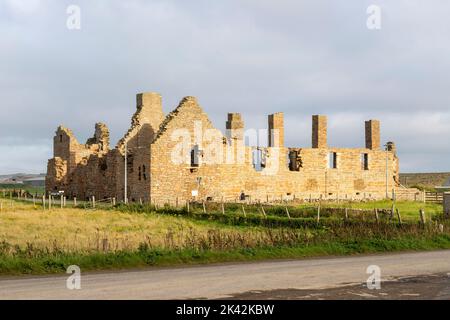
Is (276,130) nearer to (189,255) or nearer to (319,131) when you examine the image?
(319,131)

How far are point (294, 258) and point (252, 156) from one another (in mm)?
31904

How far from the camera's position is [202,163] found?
153 feet

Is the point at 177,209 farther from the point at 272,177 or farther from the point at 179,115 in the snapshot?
the point at 272,177

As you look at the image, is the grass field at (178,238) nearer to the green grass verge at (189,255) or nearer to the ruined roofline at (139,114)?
the green grass verge at (189,255)

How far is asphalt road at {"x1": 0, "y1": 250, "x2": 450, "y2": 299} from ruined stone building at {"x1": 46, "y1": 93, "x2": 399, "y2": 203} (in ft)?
95.2

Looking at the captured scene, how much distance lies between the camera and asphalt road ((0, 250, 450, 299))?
11.3 m

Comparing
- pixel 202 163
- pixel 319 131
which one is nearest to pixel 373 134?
pixel 319 131

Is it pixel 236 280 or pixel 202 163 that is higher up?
pixel 202 163

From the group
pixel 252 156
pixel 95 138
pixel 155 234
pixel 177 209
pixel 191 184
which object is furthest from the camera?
pixel 95 138

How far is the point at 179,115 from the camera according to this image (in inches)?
1818

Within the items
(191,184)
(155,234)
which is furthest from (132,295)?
(191,184)

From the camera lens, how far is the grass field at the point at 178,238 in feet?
53.1

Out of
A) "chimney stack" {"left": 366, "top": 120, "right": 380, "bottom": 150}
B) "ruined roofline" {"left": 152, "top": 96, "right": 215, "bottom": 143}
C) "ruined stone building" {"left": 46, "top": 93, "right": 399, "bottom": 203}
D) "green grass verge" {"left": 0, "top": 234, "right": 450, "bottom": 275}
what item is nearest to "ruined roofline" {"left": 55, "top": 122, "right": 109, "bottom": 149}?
"ruined stone building" {"left": 46, "top": 93, "right": 399, "bottom": 203}

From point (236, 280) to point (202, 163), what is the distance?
110ft
